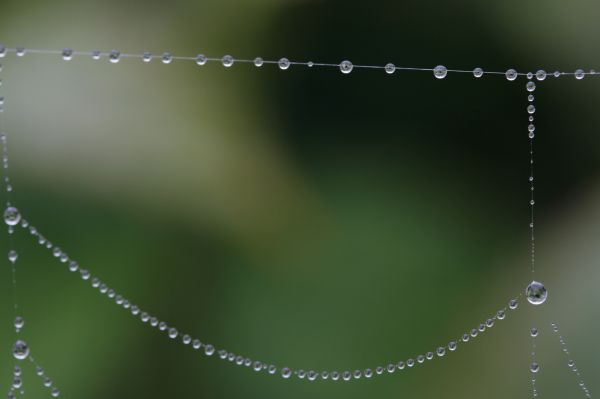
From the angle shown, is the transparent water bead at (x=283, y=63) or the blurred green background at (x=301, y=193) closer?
the transparent water bead at (x=283, y=63)

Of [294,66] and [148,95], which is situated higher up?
[294,66]

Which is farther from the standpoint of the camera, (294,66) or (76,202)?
(294,66)

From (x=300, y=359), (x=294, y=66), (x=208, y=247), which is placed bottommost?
(x=300, y=359)

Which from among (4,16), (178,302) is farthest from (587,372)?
(4,16)

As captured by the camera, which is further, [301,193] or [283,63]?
[301,193]

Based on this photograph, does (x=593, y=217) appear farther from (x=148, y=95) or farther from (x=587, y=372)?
(x=148, y=95)

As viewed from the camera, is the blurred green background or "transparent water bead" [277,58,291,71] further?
the blurred green background

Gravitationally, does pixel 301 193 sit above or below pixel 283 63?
above
